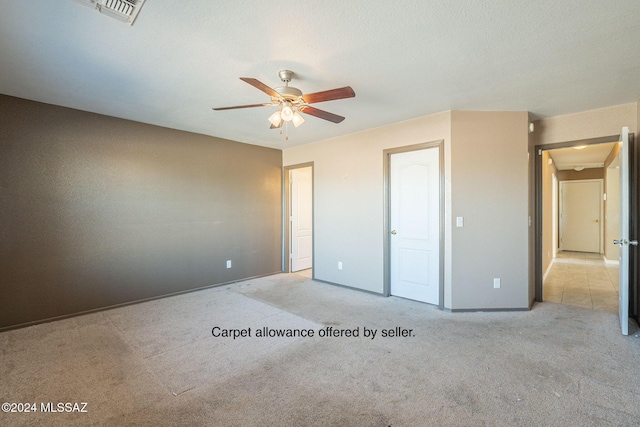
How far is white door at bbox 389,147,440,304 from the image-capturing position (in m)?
3.73

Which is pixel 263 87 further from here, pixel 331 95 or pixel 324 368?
pixel 324 368

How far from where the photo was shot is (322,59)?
2275mm

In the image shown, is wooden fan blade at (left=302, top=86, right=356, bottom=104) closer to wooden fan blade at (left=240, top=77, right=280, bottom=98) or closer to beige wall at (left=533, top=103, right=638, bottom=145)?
wooden fan blade at (left=240, top=77, right=280, bottom=98)

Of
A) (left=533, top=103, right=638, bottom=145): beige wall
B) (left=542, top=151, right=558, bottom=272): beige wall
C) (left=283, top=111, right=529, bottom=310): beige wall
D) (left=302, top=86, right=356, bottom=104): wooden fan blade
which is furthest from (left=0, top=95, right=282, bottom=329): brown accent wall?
(left=542, top=151, right=558, bottom=272): beige wall

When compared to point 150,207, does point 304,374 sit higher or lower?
lower

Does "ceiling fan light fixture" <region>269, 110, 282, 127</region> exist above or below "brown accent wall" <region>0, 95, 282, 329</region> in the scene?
above

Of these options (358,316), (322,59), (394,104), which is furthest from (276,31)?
(358,316)

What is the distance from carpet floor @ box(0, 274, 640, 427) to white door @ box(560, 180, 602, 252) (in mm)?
5912

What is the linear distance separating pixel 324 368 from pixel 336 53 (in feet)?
8.22

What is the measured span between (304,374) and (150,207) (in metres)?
3.26

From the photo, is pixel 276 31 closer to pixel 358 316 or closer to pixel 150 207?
pixel 358 316

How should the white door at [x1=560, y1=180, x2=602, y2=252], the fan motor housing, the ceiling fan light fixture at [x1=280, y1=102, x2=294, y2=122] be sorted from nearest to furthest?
1. the fan motor housing
2. the ceiling fan light fixture at [x1=280, y1=102, x2=294, y2=122]
3. the white door at [x1=560, y1=180, x2=602, y2=252]

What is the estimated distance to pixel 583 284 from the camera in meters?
4.68

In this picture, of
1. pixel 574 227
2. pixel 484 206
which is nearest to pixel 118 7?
pixel 484 206
